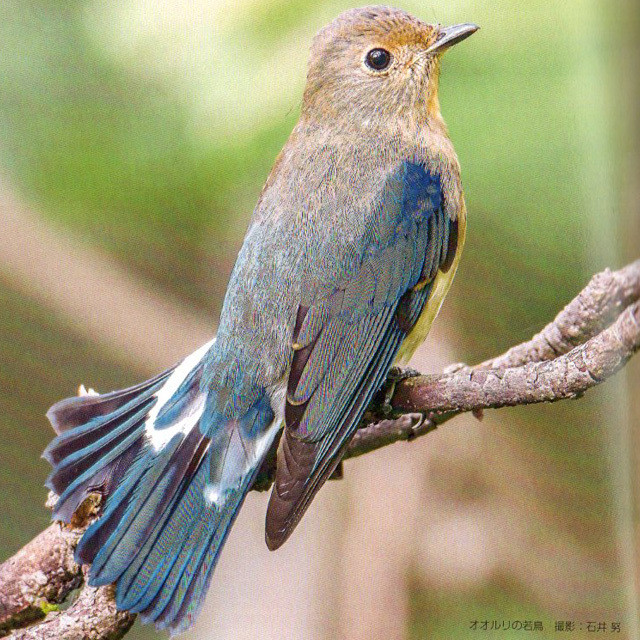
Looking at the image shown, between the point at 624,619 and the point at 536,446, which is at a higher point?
the point at 536,446

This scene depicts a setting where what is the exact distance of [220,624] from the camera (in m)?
1.40

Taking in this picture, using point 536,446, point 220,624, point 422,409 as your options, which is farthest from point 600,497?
point 220,624

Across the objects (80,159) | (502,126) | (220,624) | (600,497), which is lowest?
(220,624)

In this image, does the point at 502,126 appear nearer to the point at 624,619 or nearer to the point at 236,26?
the point at 236,26

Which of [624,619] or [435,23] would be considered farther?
[435,23]

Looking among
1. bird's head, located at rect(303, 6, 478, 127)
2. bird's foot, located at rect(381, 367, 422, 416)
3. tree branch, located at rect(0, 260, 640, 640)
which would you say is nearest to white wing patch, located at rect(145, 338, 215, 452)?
tree branch, located at rect(0, 260, 640, 640)

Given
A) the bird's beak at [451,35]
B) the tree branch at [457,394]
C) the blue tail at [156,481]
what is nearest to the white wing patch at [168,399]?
the blue tail at [156,481]

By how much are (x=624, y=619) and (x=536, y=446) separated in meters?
0.32

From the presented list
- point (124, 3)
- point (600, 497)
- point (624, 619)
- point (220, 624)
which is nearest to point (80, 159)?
point (124, 3)

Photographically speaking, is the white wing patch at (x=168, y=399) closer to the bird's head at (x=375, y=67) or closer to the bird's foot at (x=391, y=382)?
the bird's foot at (x=391, y=382)

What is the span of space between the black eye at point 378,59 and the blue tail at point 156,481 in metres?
0.62

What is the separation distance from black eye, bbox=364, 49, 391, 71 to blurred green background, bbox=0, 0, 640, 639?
0.09 metres

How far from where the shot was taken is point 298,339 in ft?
4.71

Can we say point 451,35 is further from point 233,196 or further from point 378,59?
point 233,196
